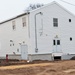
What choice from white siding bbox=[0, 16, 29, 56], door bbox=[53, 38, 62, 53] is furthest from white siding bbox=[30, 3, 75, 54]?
white siding bbox=[0, 16, 29, 56]

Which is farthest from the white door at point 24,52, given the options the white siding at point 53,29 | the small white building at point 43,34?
the white siding at point 53,29

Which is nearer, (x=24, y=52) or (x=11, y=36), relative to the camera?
(x=24, y=52)

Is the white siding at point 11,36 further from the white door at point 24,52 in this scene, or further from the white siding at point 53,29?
the white siding at point 53,29

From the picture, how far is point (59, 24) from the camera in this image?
45.1 metres

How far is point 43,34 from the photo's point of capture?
140 feet

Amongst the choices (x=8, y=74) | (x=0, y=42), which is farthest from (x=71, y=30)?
(x=8, y=74)

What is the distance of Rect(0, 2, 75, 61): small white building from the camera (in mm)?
41719

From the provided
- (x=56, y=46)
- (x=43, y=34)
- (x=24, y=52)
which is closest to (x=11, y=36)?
(x=24, y=52)

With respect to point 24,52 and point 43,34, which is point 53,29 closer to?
point 43,34

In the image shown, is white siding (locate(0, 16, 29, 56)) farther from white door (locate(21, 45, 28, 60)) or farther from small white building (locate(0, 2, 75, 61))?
white door (locate(21, 45, 28, 60))

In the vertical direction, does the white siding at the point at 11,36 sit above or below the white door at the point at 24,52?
above

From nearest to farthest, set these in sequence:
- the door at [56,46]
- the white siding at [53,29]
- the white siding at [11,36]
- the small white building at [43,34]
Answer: the small white building at [43,34] → the white siding at [53,29] → the white siding at [11,36] → the door at [56,46]

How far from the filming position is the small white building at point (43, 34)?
41.7 m

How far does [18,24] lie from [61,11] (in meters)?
7.14
